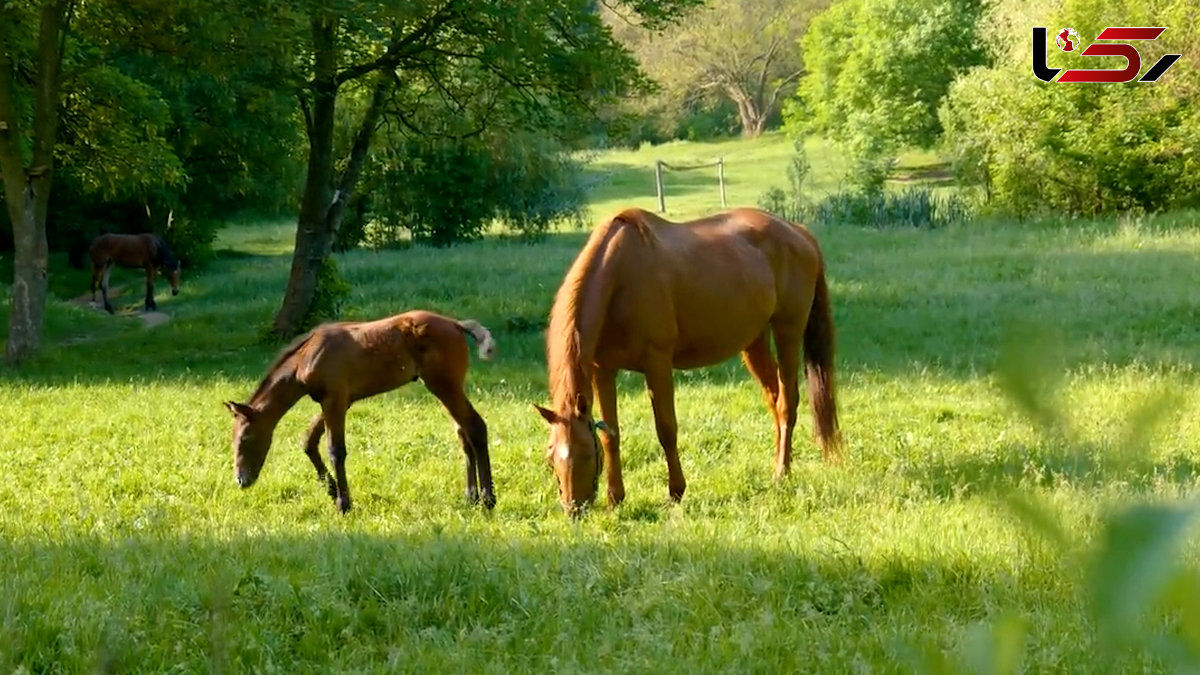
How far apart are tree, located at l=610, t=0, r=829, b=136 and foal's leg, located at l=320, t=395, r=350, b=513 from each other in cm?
6079

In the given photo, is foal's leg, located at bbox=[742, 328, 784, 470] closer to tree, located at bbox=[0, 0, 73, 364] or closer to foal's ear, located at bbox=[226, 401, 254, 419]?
foal's ear, located at bbox=[226, 401, 254, 419]

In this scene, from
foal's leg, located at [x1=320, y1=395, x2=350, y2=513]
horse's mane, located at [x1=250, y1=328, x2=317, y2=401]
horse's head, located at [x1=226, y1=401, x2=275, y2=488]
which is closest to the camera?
foal's leg, located at [x1=320, y1=395, x2=350, y2=513]

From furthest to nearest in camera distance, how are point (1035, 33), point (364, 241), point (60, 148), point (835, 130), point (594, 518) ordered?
point (835, 130)
point (364, 241)
point (1035, 33)
point (60, 148)
point (594, 518)

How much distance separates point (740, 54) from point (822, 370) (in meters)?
65.1

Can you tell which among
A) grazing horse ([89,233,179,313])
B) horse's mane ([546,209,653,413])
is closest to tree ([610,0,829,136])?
grazing horse ([89,233,179,313])

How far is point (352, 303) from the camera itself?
19562 mm

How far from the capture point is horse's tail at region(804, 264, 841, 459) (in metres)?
8.60

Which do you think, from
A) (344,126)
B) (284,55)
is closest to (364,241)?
(344,126)

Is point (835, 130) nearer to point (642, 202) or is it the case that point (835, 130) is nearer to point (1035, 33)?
point (642, 202)

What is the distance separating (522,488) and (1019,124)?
27.1m

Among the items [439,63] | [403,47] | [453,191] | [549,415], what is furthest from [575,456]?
[453,191]

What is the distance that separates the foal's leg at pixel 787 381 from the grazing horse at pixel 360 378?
2097 millimetres

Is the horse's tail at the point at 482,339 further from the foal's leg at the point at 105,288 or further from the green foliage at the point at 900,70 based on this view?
the green foliage at the point at 900,70

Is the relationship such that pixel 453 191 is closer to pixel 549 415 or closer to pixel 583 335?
pixel 583 335
